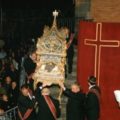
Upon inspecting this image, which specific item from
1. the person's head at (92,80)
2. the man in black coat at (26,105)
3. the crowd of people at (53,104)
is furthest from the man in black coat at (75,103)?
the man in black coat at (26,105)

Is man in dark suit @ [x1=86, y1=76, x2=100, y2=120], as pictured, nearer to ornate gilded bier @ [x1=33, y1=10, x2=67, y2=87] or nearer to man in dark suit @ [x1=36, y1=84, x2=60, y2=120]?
man in dark suit @ [x1=36, y1=84, x2=60, y2=120]

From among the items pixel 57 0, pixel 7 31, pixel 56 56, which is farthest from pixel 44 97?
pixel 57 0

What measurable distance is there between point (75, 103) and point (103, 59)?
1800mm

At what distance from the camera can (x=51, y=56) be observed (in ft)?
59.4

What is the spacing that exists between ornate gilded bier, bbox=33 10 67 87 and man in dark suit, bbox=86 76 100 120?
2.43 meters

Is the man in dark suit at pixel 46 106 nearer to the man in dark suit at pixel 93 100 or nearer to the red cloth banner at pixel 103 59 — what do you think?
the man in dark suit at pixel 93 100

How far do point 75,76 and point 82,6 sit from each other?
364 centimetres

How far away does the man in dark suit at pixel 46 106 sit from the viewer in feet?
49.4

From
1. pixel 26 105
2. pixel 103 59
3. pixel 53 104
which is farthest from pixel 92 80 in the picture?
pixel 26 105

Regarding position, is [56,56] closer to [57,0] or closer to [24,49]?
[24,49]

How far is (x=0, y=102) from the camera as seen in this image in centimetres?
Answer: 1664

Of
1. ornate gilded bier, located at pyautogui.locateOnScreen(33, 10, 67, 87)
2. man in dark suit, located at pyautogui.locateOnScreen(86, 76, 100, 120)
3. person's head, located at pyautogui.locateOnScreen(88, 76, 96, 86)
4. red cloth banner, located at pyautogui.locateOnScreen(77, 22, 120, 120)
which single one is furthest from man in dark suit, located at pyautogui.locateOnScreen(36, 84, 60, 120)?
ornate gilded bier, located at pyautogui.locateOnScreen(33, 10, 67, 87)

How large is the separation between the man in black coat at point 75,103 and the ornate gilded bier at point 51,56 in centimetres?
217

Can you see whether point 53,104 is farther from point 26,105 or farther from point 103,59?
point 103,59
